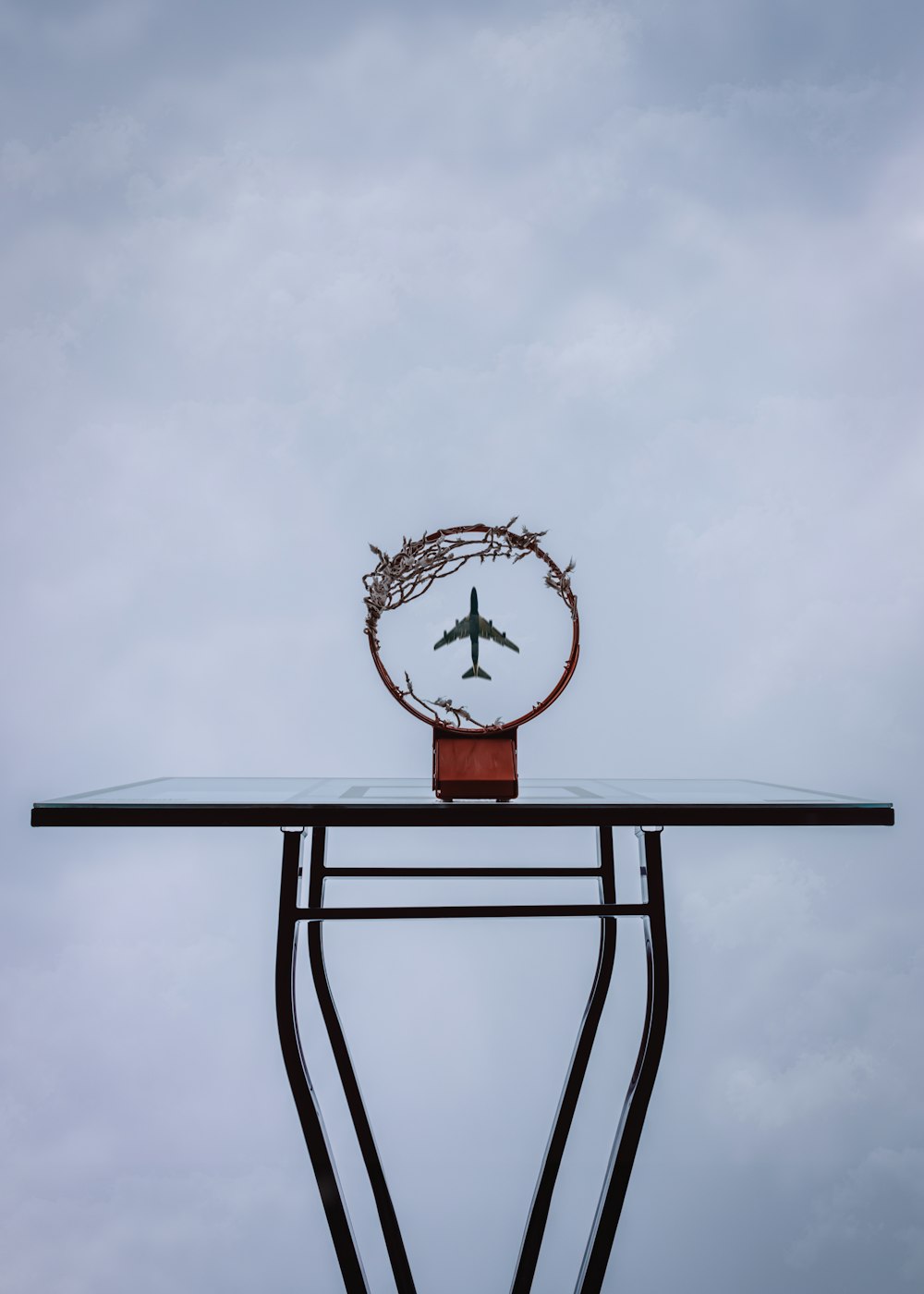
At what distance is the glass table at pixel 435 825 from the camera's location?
4.70 feet

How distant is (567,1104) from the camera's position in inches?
82.9

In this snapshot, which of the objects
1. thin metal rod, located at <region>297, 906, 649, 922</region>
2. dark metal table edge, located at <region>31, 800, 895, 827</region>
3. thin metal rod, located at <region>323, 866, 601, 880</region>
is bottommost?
thin metal rod, located at <region>297, 906, 649, 922</region>

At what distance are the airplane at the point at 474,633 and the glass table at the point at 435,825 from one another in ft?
0.98

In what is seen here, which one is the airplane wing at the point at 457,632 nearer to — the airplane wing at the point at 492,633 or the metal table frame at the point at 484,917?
the airplane wing at the point at 492,633

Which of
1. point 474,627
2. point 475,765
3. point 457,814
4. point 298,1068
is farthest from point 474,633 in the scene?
point 298,1068

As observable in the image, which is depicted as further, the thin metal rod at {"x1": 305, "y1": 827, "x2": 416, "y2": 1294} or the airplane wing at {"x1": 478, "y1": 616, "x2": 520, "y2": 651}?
the thin metal rod at {"x1": 305, "y1": 827, "x2": 416, "y2": 1294}

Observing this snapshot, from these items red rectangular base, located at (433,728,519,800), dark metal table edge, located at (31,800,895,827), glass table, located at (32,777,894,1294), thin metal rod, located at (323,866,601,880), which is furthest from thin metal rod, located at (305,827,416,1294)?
dark metal table edge, located at (31,800,895,827)

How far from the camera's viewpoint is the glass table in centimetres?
143

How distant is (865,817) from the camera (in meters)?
1.48

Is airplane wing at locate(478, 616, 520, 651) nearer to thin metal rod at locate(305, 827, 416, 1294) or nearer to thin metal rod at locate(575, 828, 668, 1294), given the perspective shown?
thin metal rod at locate(575, 828, 668, 1294)

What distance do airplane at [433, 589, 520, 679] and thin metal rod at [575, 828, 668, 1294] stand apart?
50 cm

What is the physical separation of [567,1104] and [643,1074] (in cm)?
54

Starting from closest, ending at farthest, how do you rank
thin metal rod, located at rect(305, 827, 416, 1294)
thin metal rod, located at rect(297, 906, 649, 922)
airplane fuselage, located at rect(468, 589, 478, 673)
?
thin metal rod, located at rect(297, 906, 649, 922) → airplane fuselage, located at rect(468, 589, 478, 673) → thin metal rod, located at rect(305, 827, 416, 1294)

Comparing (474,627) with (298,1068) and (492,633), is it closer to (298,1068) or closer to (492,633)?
(492,633)
